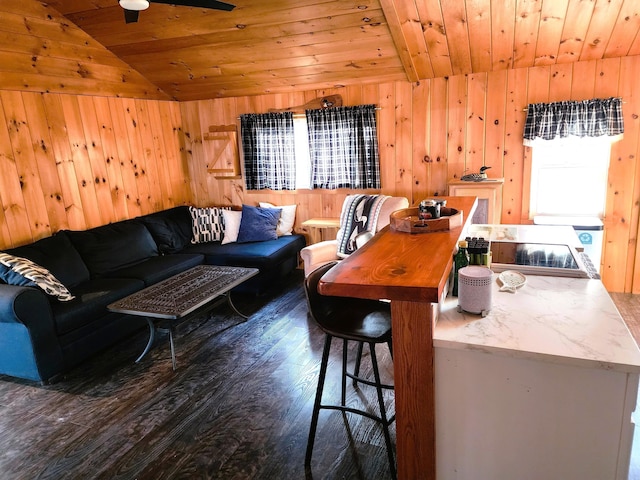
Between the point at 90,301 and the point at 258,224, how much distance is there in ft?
6.64

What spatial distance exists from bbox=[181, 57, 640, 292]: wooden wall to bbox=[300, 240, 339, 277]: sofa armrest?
3.20 ft

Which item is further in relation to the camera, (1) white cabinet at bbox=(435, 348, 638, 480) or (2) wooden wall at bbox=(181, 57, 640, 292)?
(2) wooden wall at bbox=(181, 57, 640, 292)

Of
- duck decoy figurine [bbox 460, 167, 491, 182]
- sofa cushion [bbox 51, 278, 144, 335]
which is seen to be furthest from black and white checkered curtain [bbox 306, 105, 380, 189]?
sofa cushion [bbox 51, 278, 144, 335]

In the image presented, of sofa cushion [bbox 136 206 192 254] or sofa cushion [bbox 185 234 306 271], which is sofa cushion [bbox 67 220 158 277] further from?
sofa cushion [bbox 185 234 306 271]

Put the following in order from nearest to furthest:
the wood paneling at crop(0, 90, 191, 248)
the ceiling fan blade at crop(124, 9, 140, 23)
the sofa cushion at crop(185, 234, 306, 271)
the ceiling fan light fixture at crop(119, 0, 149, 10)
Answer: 1. the ceiling fan light fixture at crop(119, 0, 149, 10)
2. the ceiling fan blade at crop(124, 9, 140, 23)
3. the wood paneling at crop(0, 90, 191, 248)
4. the sofa cushion at crop(185, 234, 306, 271)

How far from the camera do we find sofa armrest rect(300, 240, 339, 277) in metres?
3.76

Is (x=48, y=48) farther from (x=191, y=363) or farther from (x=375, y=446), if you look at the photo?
(x=375, y=446)

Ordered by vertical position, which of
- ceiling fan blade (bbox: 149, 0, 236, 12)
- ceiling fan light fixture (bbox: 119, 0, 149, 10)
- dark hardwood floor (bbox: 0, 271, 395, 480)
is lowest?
dark hardwood floor (bbox: 0, 271, 395, 480)

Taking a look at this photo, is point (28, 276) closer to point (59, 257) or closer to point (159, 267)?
point (59, 257)

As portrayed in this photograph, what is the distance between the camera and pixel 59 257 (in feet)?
11.2

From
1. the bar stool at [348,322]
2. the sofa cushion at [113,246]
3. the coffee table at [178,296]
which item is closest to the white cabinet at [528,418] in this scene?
the bar stool at [348,322]

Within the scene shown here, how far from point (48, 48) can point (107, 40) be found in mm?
537

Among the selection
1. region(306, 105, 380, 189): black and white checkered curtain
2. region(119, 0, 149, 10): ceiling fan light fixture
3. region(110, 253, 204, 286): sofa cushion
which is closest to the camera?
region(119, 0, 149, 10): ceiling fan light fixture

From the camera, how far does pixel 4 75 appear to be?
11.0 feet
